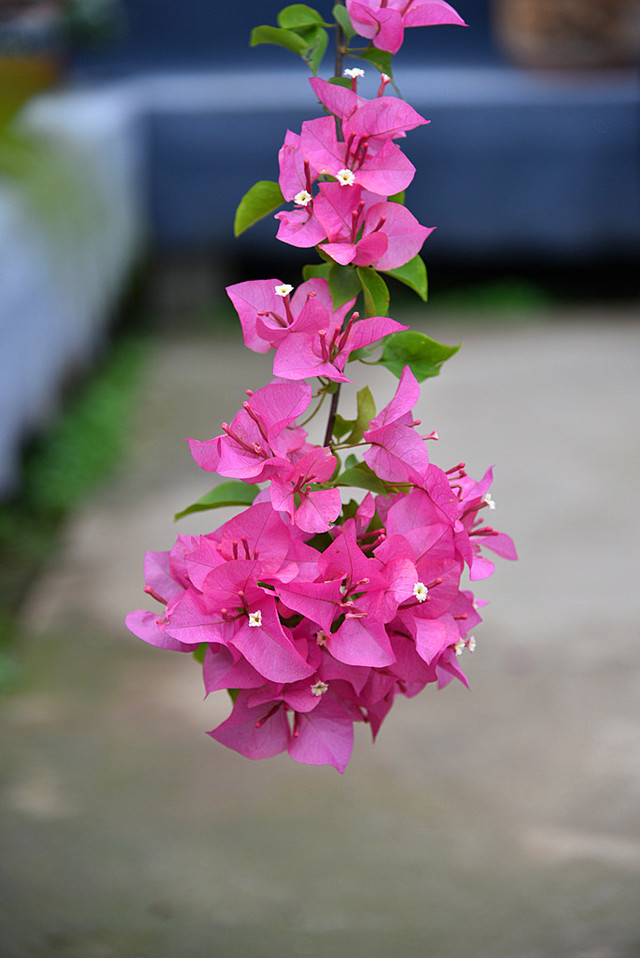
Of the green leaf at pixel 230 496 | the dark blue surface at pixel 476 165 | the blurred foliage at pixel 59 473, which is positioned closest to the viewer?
the green leaf at pixel 230 496

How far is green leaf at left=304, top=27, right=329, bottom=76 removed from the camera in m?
0.65

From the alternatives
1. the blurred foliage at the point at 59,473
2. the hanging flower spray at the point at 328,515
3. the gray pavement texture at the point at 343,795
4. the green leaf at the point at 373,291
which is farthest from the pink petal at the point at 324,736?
the blurred foliage at the point at 59,473

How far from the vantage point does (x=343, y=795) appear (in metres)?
1.33

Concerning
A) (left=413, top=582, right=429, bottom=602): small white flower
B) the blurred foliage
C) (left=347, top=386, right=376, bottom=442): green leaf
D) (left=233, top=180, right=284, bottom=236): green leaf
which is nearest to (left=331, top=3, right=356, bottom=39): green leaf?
(left=233, top=180, right=284, bottom=236): green leaf

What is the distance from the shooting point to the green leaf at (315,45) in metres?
0.65

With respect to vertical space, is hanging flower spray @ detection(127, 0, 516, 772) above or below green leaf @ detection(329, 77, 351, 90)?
below

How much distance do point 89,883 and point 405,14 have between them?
3.05ft

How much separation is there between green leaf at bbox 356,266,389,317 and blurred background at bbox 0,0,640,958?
0.15m

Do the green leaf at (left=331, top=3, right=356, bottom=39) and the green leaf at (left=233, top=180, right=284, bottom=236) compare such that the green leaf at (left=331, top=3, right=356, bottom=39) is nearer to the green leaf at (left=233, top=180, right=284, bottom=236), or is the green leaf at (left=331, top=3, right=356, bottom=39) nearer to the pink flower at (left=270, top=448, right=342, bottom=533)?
the green leaf at (left=233, top=180, right=284, bottom=236)

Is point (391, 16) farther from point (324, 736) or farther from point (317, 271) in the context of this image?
point (324, 736)

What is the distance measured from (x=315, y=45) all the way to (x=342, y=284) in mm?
161

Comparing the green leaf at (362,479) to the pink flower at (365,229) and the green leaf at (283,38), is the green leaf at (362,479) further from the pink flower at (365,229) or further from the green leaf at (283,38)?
the green leaf at (283,38)

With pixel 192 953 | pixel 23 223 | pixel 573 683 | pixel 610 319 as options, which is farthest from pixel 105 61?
pixel 23 223

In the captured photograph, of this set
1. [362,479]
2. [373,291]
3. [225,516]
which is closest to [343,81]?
[373,291]
